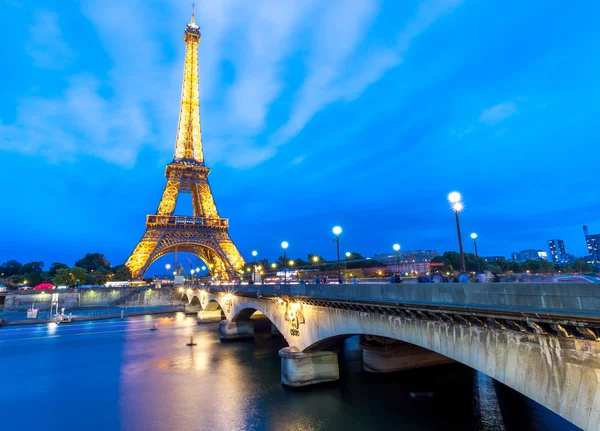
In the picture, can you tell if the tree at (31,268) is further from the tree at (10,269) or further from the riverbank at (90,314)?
the riverbank at (90,314)

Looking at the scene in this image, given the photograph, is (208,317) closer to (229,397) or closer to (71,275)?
(229,397)

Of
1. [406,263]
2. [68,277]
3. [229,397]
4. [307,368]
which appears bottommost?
[229,397]

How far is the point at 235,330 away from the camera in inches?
1629

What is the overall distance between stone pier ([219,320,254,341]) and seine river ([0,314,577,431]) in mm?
5910

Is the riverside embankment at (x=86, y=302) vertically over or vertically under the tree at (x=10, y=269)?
under

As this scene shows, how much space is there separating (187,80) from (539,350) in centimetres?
9670

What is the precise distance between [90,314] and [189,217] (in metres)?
27.1

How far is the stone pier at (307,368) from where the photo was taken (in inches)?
865

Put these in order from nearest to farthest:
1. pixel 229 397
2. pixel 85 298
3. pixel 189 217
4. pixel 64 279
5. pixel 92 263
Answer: pixel 229 397
pixel 85 298
pixel 189 217
pixel 64 279
pixel 92 263

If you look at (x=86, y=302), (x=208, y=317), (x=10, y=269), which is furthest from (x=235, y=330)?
(x=10, y=269)

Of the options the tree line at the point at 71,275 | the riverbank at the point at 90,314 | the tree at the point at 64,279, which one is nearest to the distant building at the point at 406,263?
the riverbank at the point at 90,314

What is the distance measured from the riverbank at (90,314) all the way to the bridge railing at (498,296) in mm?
63091

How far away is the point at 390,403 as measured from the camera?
64.2ft

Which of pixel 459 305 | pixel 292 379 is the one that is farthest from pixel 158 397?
pixel 459 305
